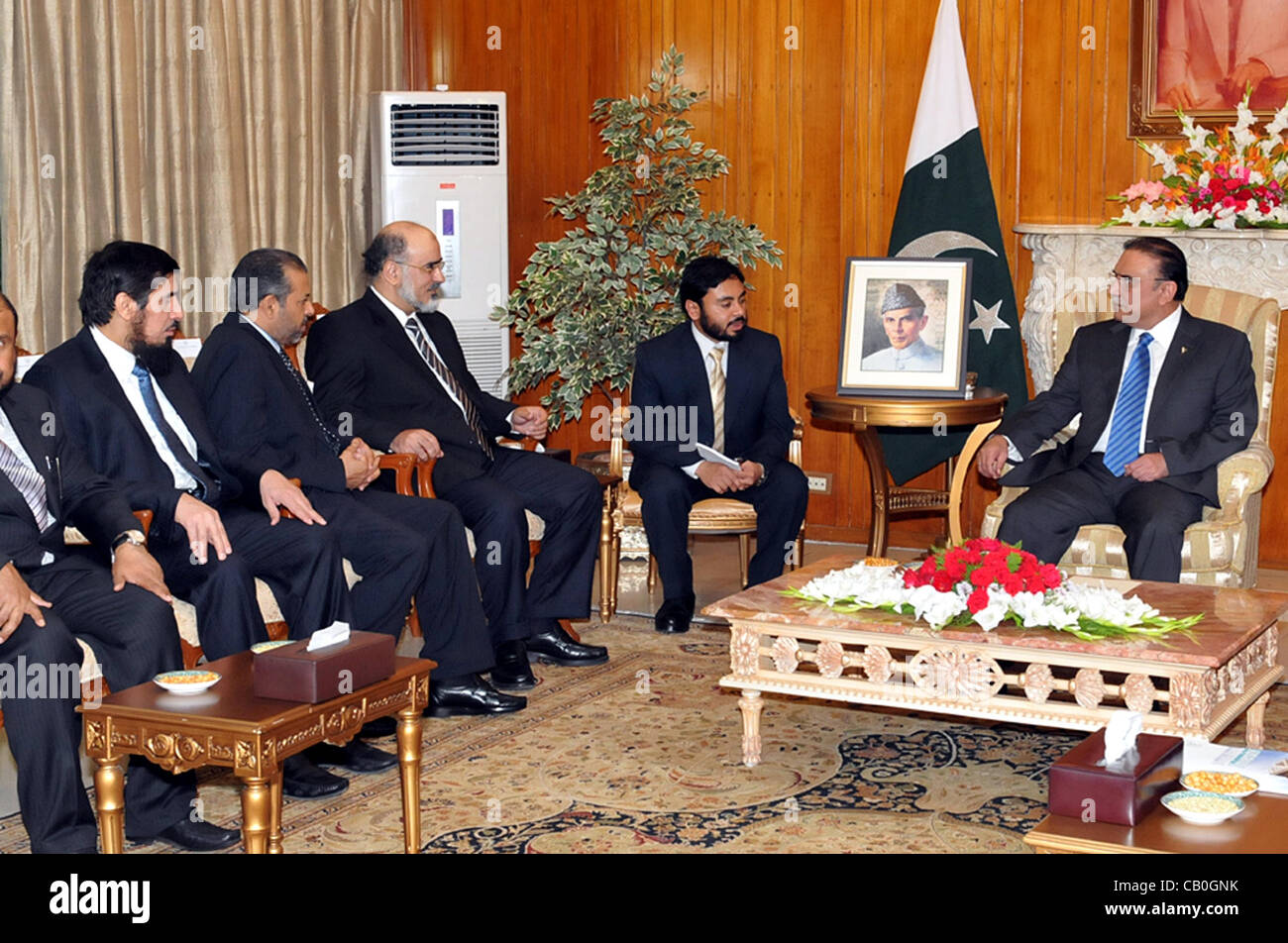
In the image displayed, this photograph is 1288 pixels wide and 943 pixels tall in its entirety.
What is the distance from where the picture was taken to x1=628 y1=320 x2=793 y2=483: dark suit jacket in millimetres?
5703

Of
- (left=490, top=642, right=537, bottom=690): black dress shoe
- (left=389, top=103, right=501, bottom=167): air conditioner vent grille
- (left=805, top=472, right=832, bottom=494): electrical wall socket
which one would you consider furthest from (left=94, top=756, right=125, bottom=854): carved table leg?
(left=805, top=472, right=832, bottom=494): electrical wall socket

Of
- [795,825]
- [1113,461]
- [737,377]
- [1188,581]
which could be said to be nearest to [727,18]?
[737,377]

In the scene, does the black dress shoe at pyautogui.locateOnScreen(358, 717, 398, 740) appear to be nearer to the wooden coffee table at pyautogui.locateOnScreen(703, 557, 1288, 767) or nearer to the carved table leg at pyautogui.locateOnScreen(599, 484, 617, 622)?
the wooden coffee table at pyautogui.locateOnScreen(703, 557, 1288, 767)

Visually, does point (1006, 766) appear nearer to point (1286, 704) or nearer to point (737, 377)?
point (1286, 704)

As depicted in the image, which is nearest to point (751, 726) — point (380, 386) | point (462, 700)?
point (462, 700)

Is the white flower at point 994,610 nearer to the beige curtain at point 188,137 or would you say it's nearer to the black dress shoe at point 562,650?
the black dress shoe at point 562,650

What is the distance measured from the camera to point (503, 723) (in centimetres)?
446

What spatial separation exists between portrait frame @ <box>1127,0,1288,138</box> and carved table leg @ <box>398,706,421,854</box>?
4306 mm

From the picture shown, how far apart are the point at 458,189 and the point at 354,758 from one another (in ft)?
11.4

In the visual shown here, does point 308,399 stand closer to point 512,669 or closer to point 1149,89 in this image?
point 512,669

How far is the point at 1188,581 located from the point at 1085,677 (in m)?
1.37

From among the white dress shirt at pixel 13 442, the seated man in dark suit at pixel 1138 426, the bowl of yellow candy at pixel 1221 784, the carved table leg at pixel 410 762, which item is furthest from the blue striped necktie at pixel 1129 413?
the white dress shirt at pixel 13 442

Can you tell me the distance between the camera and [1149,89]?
20.4 ft

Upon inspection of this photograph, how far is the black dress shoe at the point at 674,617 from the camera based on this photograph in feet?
18.2
